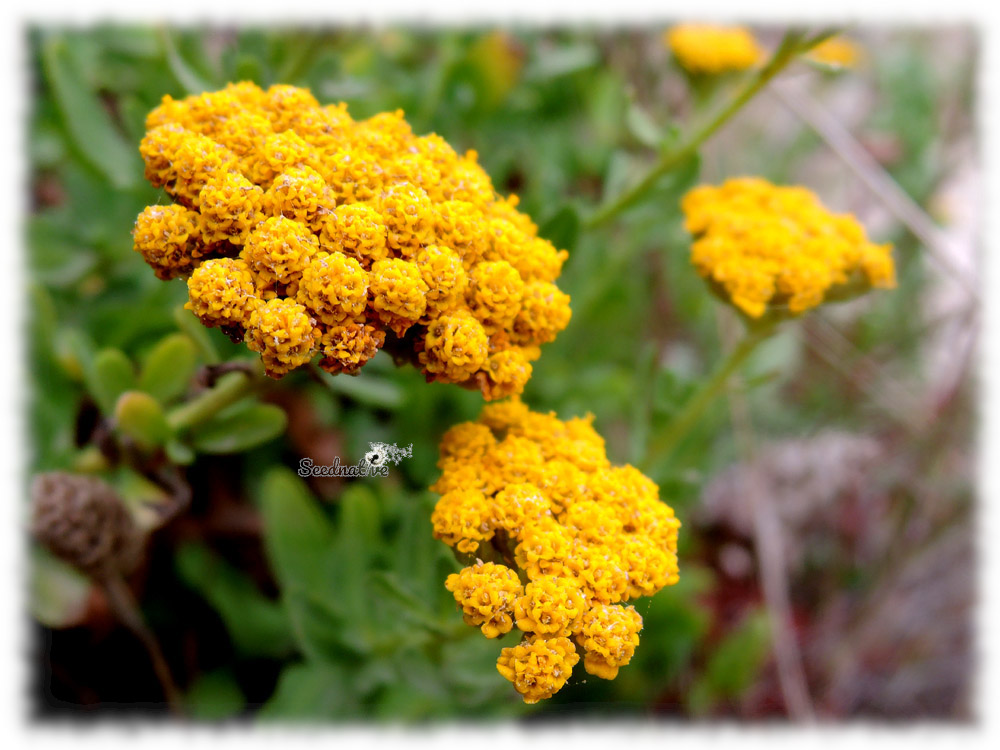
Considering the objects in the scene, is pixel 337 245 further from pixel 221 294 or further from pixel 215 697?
pixel 215 697

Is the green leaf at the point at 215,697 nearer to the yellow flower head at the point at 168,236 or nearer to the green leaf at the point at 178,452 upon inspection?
the green leaf at the point at 178,452

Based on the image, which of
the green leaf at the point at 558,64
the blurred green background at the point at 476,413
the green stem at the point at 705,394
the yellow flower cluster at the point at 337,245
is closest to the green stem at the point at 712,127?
the blurred green background at the point at 476,413

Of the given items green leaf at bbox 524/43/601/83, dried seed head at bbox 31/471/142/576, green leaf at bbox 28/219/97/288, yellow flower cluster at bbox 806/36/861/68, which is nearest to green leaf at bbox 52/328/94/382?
green leaf at bbox 28/219/97/288

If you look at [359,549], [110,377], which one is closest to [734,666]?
[359,549]

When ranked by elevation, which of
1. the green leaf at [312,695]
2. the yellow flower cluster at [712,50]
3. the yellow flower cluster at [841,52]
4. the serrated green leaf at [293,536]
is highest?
the yellow flower cluster at [841,52]

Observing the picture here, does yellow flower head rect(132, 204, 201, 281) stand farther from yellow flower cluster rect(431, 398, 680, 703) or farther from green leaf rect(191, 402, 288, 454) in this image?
yellow flower cluster rect(431, 398, 680, 703)

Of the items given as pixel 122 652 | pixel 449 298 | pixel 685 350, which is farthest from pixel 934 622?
pixel 122 652
